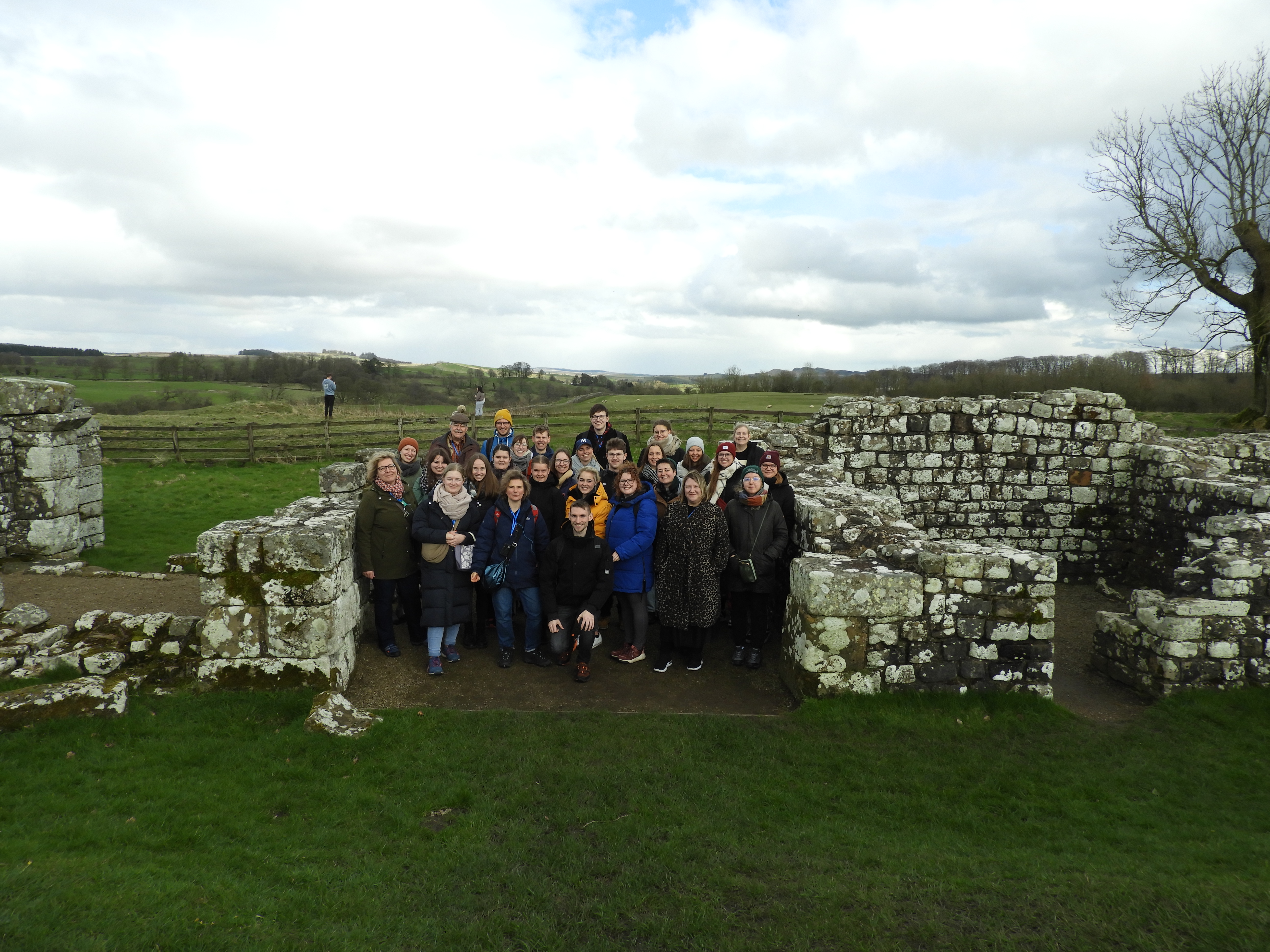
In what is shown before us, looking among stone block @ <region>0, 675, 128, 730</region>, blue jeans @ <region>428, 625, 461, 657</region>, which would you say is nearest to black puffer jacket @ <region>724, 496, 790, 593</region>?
blue jeans @ <region>428, 625, 461, 657</region>

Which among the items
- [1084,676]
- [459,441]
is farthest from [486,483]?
[1084,676]

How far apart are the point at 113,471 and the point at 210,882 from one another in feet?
65.9

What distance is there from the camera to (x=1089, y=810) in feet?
16.3

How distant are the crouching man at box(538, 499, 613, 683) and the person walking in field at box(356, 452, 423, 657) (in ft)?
4.57

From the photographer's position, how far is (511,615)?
701 cm

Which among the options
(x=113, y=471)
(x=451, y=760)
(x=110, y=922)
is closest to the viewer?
(x=110, y=922)

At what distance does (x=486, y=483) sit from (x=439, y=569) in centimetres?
102

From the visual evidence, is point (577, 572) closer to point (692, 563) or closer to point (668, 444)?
point (692, 563)

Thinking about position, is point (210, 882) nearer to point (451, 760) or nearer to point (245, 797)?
point (245, 797)

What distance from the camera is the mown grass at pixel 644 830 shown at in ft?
11.6

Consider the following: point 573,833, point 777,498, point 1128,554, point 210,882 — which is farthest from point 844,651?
point 1128,554

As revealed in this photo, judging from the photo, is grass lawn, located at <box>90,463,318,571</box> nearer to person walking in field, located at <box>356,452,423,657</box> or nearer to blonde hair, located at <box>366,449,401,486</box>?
→ person walking in field, located at <box>356,452,423,657</box>

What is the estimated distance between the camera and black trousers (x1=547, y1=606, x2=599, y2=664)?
6.70 meters

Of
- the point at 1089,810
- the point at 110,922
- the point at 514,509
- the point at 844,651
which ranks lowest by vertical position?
the point at 1089,810
